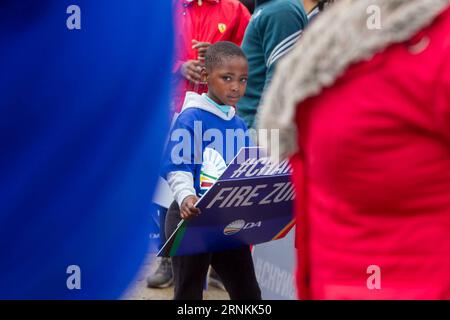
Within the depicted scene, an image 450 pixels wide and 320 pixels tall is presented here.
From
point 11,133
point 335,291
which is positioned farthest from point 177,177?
point 11,133

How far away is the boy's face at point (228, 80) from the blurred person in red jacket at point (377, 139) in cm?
177

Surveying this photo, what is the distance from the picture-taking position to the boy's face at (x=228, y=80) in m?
3.03

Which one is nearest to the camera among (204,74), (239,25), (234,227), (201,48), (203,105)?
(234,227)

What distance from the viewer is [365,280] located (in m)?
1.19

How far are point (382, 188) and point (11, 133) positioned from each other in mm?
572

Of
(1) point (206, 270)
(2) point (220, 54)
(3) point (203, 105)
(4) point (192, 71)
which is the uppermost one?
(4) point (192, 71)

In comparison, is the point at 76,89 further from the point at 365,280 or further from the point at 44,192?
the point at 365,280

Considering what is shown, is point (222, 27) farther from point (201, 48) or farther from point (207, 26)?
point (201, 48)

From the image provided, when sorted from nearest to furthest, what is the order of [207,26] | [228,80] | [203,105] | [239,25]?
[203,105] → [228,80] → [207,26] → [239,25]

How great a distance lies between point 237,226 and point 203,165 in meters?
0.33

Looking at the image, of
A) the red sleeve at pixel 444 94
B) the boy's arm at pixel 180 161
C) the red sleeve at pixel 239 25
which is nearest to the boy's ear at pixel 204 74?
the boy's arm at pixel 180 161

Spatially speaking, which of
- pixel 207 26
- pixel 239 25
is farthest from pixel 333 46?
pixel 239 25

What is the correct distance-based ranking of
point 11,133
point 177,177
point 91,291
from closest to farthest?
point 11,133
point 91,291
point 177,177

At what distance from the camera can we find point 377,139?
112 cm
